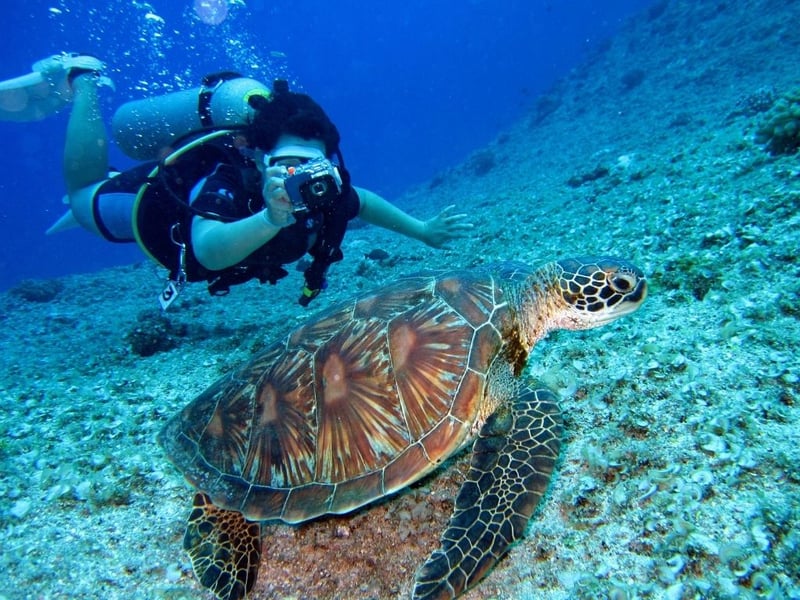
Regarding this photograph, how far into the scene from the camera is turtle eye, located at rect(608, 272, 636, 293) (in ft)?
8.43

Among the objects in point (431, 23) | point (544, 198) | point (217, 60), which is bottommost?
point (544, 198)

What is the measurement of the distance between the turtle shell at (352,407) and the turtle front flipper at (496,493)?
185mm

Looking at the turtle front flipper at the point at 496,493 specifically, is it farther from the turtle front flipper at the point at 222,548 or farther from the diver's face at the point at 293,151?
the diver's face at the point at 293,151

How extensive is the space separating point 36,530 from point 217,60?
73733mm

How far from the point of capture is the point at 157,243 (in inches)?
179

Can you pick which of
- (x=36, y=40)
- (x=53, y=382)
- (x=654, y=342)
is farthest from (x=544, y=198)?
(x=36, y=40)

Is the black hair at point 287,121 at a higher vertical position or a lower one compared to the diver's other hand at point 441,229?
higher

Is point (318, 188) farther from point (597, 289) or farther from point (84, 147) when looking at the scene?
point (84, 147)

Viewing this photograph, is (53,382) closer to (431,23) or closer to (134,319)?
(134,319)

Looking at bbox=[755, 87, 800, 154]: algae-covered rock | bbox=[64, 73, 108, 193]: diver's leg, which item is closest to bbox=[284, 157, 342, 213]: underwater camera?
bbox=[64, 73, 108, 193]: diver's leg

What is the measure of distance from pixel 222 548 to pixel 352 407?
3.67 feet

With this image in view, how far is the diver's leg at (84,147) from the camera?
5.23 meters

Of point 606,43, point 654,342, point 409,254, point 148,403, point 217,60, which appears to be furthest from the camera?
point 217,60

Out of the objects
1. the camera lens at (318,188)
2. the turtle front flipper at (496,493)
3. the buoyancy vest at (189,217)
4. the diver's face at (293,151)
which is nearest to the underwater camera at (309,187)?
the camera lens at (318,188)
